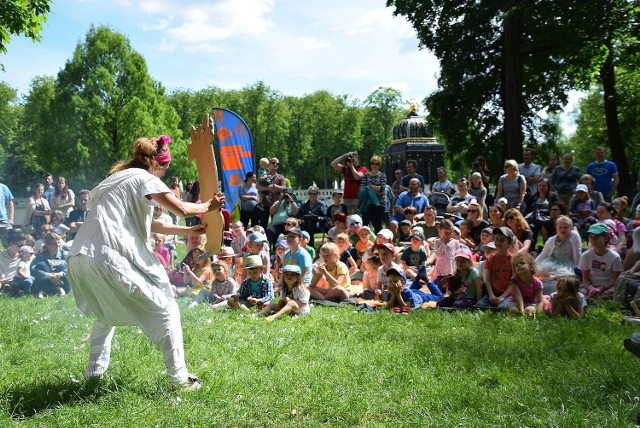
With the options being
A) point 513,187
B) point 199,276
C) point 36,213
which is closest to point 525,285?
point 513,187

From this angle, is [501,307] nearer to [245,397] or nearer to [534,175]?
[245,397]

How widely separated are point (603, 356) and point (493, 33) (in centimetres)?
1903

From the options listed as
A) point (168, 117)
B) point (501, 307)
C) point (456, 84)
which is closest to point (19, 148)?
point (168, 117)

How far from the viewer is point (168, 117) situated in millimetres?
50250

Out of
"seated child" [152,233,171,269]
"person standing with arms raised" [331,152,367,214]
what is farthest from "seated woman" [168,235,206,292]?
"person standing with arms raised" [331,152,367,214]

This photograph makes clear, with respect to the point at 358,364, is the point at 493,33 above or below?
above

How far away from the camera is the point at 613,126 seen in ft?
80.7

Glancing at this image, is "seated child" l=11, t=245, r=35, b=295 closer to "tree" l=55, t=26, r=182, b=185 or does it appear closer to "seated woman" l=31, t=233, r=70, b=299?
"seated woman" l=31, t=233, r=70, b=299

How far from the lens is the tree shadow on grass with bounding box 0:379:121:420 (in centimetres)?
466

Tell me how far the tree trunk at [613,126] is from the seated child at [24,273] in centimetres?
1869

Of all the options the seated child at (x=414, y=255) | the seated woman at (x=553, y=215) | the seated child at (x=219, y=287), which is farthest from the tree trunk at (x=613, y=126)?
the seated child at (x=219, y=287)

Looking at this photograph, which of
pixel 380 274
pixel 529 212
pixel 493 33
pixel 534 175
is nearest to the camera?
pixel 380 274

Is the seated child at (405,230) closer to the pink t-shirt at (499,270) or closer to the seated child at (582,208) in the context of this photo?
the seated child at (582,208)

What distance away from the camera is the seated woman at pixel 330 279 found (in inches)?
392
